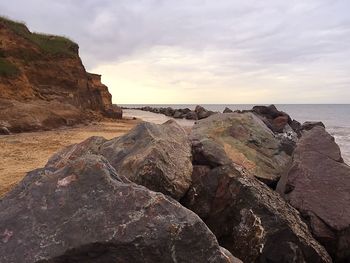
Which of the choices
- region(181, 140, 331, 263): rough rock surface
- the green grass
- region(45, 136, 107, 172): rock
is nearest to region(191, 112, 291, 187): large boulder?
region(181, 140, 331, 263): rough rock surface

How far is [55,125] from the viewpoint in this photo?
19.7 m

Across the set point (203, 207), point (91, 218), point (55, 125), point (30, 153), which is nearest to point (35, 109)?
point (55, 125)

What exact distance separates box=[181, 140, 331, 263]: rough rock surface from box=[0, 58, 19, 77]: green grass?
18432mm

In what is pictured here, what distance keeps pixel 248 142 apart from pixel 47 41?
23.6 meters

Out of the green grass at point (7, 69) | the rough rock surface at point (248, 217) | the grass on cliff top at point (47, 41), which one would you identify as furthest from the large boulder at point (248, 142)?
the grass on cliff top at point (47, 41)

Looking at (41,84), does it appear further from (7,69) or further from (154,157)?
(154,157)

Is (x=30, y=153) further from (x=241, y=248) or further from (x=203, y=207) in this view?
(x=241, y=248)

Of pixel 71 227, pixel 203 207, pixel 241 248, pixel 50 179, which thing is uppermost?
pixel 50 179

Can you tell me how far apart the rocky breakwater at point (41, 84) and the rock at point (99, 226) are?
1389 centimetres

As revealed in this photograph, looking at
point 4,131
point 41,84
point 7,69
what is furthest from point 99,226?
point 41,84

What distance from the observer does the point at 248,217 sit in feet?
19.6

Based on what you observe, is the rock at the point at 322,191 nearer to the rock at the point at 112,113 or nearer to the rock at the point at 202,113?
the rock at the point at 112,113

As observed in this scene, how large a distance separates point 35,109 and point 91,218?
16.7 meters

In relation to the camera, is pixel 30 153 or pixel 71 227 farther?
pixel 30 153
